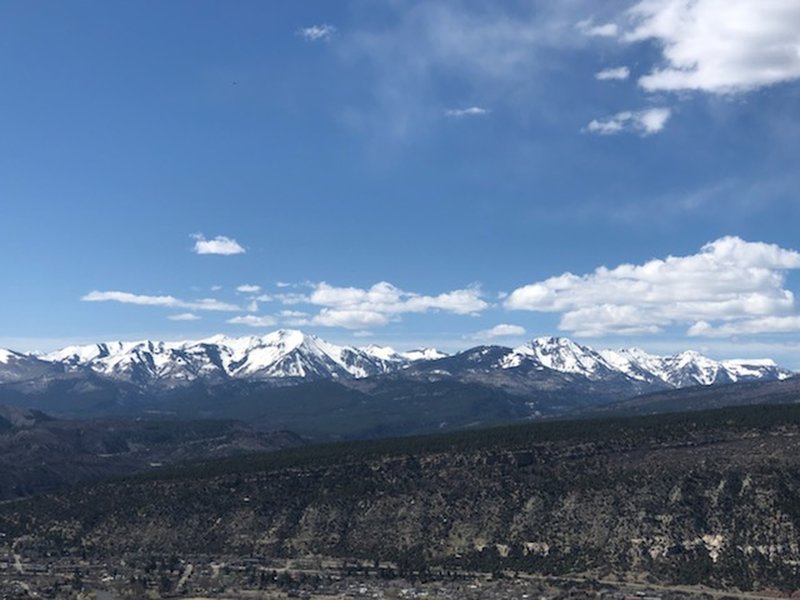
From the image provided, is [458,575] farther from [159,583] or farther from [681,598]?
[159,583]

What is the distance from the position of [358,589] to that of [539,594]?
3431 centimetres

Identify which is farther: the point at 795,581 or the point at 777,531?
the point at 777,531

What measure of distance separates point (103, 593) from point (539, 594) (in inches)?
3254

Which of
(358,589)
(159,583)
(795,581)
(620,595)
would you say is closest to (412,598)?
(358,589)

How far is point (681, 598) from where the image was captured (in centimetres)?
17750

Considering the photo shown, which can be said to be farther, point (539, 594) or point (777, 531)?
point (777, 531)

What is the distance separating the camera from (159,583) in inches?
7741

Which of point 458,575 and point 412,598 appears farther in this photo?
point 458,575

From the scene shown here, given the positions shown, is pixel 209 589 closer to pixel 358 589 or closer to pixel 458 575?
pixel 358 589

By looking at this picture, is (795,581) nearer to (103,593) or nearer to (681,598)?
(681,598)

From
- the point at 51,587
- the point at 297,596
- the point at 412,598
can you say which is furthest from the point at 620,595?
the point at 51,587

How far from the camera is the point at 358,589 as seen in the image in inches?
7451

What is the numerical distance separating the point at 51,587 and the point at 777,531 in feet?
473

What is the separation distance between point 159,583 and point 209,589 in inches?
466
